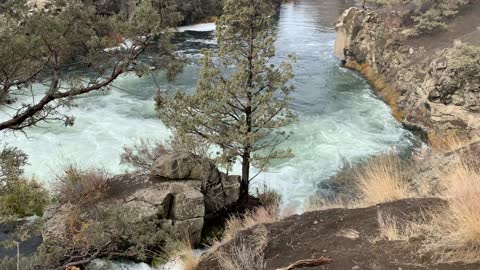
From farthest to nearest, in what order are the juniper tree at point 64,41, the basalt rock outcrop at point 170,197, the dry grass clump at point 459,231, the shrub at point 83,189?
the shrub at point 83,189
the basalt rock outcrop at point 170,197
the juniper tree at point 64,41
the dry grass clump at point 459,231

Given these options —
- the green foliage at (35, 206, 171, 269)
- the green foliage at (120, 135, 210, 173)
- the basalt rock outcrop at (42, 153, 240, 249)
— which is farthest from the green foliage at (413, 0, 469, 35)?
the green foliage at (35, 206, 171, 269)

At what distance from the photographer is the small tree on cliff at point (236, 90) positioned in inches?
429

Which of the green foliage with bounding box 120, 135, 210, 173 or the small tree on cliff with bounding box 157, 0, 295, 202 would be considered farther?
the green foliage with bounding box 120, 135, 210, 173

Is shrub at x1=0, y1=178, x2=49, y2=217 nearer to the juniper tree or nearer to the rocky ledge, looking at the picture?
the juniper tree

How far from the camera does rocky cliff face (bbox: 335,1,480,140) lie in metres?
16.8

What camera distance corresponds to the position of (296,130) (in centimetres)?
1873

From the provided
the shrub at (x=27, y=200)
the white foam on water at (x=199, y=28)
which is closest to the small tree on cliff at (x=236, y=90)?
the shrub at (x=27, y=200)

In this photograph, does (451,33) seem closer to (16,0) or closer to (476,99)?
(476,99)

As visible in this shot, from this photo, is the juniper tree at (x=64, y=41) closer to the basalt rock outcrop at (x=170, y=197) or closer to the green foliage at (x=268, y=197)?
the basalt rock outcrop at (x=170, y=197)

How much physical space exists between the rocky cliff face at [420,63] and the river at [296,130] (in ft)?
3.27

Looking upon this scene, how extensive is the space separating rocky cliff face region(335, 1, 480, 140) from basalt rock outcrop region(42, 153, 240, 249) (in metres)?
9.32

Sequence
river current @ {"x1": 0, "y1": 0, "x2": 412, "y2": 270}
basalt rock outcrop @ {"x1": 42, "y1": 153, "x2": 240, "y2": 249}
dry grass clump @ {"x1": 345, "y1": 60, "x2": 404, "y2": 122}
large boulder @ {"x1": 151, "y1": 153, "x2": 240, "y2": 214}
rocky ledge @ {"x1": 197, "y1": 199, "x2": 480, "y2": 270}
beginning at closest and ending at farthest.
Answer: rocky ledge @ {"x1": 197, "y1": 199, "x2": 480, "y2": 270} → basalt rock outcrop @ {"x1": 42, "y1": 153, "x2": 240, "y2": 249} → large boulder @ {"x1": 151, "y1": 153, "x2": 240, "y2": 214} → river current @ {"x1": 0, "y1": 0, "x2": 412, "y2": 270} → dry grass clump @ {"x1": 345, "y1": 60, "x2": 404, "y2": 122}

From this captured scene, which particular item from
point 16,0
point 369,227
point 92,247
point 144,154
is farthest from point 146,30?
point 144,154

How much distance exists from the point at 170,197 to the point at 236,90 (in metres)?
3.19
